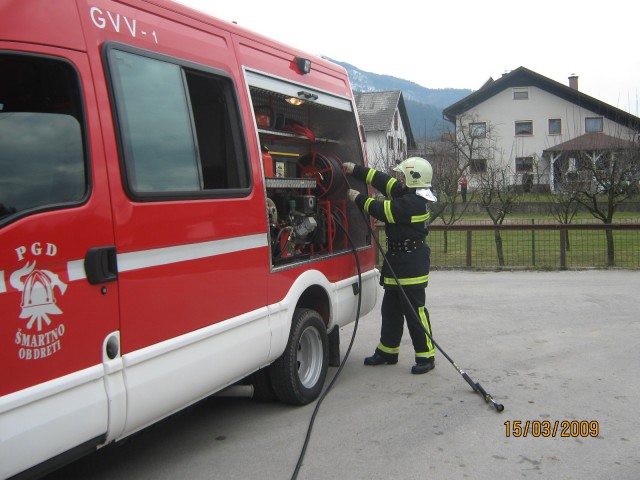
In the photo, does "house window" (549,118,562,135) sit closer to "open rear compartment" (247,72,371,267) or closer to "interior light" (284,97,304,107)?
"open rear compartment" (247,72,371,267)

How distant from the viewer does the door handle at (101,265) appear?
2771mm

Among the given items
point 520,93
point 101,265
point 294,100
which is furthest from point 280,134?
point 520,93

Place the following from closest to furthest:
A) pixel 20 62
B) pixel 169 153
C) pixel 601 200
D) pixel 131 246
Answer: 1. pixel 20 62
2. pixel 131 246
3. pixel 169 153
4. pixel 601 200

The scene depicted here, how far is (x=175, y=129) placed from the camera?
11.4ft

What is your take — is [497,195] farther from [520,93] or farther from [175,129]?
[520,93]

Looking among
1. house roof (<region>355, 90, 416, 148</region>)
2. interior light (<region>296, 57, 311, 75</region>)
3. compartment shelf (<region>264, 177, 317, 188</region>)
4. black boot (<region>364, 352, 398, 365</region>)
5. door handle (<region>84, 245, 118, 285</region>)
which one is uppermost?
house roof (<region>355, 90, 416, 148</region>)

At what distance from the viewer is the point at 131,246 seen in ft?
9.90

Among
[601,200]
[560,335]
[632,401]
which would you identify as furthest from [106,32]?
[601,200]

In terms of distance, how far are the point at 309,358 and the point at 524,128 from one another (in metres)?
45.5

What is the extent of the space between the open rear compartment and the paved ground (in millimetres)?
1296

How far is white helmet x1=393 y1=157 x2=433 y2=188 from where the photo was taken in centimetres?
566

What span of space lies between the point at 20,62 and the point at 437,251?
1268 cm

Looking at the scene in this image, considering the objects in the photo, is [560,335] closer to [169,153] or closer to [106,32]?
[169,153]

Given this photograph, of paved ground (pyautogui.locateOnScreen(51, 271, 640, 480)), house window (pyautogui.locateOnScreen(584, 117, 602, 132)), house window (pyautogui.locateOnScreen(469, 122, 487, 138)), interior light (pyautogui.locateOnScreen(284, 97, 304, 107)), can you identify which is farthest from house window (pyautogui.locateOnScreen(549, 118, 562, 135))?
interior light (pyautogui.locateOnScreen(284, 97, 304, 107))
